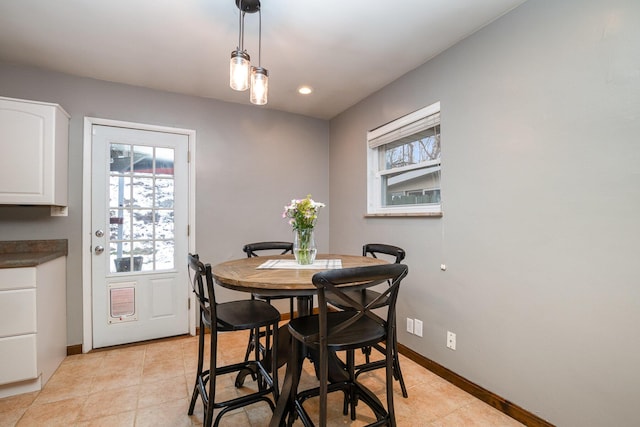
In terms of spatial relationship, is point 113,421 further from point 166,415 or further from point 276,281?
point 276,281

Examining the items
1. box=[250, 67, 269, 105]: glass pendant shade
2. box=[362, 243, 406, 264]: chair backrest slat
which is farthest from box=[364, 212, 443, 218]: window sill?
box=[250, 67, 269, 105]: glass pendant shade

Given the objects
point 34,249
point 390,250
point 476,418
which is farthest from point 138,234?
point 476,418

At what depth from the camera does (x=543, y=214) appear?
1636 mm

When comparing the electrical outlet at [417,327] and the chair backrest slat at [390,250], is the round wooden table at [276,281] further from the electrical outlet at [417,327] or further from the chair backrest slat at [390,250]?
the electrical outlet at [417,327]

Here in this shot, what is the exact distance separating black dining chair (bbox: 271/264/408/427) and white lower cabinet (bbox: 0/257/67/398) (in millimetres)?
1765

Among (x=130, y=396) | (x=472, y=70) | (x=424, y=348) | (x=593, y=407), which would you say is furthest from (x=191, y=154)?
(x=593, y=407)

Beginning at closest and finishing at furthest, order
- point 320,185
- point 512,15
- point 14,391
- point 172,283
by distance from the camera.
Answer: point 512,15 < point 14,391 < point 172,283 < point 320,185

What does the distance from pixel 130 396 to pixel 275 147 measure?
2.59 m

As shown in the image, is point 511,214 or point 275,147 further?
point 275,147

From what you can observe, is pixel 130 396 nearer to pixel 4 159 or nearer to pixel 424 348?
pixel 4 159

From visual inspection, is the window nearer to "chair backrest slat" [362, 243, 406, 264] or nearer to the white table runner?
"chair backrest slat" [362, 243, 406, 264]

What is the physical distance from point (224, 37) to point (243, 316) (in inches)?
72.9

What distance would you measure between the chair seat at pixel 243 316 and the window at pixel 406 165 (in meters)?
1.45

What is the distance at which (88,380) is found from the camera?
219 centimetres
